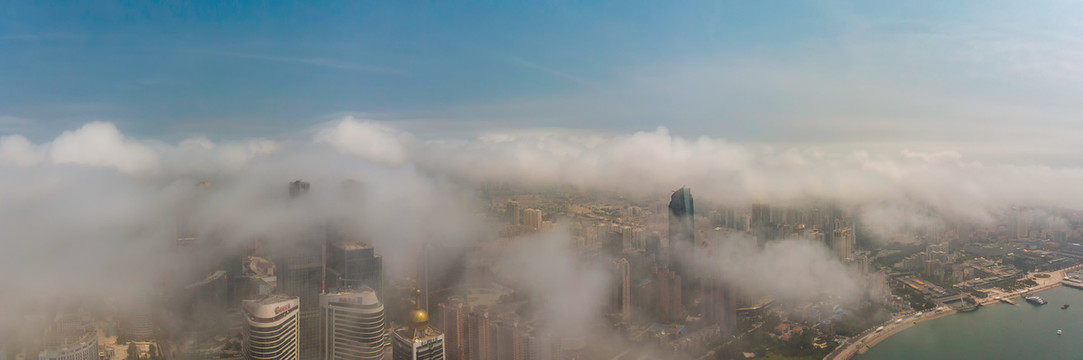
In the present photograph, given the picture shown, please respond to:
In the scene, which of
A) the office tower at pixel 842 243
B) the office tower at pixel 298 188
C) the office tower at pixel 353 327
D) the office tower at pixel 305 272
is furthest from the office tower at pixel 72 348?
the office tower at pixel 842 243

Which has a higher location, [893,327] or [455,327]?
[455,327]

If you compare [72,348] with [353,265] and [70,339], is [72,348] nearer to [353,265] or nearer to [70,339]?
[70,339]

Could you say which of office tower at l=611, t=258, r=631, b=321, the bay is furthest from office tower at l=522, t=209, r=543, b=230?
the bay

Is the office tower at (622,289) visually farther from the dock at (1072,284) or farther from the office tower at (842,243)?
the dock at (1072,284)

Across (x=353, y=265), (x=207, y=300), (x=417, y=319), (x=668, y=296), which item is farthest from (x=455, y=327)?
(x=668, y=296)

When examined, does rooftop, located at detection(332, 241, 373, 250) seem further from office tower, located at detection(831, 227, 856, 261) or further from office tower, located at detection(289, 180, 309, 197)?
office tower, located at detection(831, 227, 856, 261)

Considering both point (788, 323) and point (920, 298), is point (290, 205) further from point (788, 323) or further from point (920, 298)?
point (920, 298)
